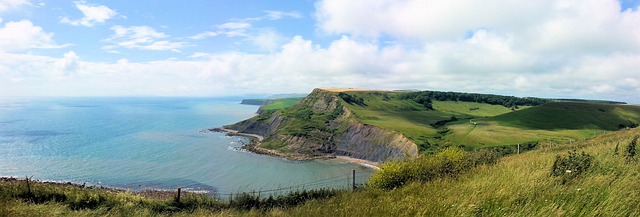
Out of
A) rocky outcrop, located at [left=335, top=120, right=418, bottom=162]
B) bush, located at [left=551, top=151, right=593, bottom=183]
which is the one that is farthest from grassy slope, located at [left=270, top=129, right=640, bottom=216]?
rocky outcrop, located at [left=335, top=120, right=418, bottom=162]

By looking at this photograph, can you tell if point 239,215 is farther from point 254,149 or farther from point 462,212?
point 254,149

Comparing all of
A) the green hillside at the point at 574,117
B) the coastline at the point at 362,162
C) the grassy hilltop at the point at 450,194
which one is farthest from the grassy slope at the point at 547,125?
the grassy hilltop at the point at 450,194

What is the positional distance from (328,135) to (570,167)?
112 m

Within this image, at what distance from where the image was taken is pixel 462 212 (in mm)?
6641

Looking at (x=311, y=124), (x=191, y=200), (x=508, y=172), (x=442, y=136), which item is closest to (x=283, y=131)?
(x=311, y=124)

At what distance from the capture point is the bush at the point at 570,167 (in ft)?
29.7

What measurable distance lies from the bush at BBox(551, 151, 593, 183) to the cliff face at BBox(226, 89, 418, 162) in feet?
226

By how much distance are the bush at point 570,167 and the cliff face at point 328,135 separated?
68861 millimetres

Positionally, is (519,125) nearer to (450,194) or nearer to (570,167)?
(570,167)

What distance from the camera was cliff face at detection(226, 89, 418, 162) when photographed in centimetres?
9931

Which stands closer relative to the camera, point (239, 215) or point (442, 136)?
point (239, 215)

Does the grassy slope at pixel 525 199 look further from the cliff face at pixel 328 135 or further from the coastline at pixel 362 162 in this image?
the coastline at pixel 362 162

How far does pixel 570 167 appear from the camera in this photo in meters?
9.80

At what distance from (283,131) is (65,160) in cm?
6055
